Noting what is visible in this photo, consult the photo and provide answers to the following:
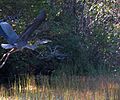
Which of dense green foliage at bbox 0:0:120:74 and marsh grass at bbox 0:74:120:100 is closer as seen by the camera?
marsh grass at bbox 0:74:120:100

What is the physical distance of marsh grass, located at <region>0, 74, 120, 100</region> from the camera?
388 cm

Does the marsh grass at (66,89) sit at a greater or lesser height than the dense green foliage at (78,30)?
lesser

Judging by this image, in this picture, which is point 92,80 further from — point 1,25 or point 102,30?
point 1,25

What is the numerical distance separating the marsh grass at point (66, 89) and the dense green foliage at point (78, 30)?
0.48 meters

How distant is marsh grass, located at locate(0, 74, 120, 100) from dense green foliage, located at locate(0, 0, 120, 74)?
478 mm

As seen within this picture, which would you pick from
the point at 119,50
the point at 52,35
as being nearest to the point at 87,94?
the point at 52,35

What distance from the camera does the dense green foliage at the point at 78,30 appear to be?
223 inches

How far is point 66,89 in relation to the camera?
14.5 feet

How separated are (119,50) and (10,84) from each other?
1.97 metres

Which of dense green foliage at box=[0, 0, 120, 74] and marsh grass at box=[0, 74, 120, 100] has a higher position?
dense green foliage at box=[0, 0, 120, 74]

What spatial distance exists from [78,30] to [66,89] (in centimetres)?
192

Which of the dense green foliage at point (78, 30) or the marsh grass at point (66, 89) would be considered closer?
the marsh grass at point (66, 89)

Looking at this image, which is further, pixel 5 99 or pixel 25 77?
pixel 25 77

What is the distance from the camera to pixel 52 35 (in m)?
5.81
